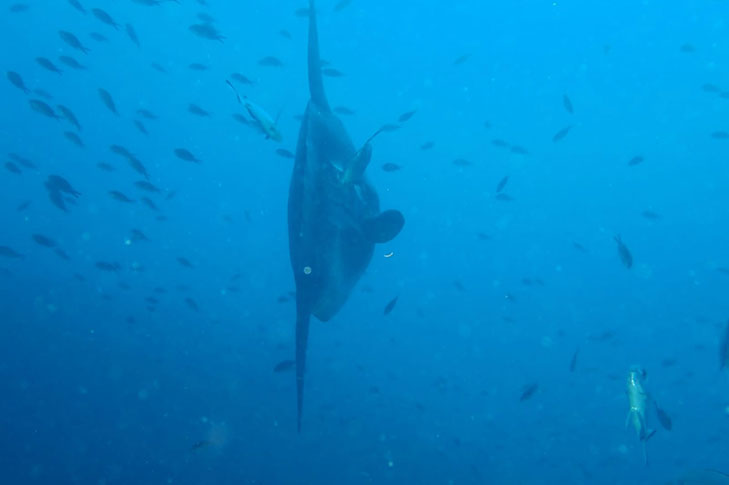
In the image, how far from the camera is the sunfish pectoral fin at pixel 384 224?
4.18 metres

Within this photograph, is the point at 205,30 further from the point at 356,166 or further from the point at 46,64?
→ the point at 356,166

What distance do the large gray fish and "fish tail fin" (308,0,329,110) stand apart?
26.1 inches

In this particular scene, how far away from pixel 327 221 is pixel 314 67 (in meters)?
2.52

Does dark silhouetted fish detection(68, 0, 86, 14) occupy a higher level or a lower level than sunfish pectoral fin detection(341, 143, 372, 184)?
lower

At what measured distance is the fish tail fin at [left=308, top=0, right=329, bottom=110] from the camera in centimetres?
521

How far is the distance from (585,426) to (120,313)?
95.7 feet

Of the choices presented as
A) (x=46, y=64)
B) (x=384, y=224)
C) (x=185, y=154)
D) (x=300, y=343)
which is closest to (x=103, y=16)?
(x=46, y=64)

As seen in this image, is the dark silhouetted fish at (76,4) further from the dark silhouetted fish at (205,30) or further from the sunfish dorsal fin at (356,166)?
the sunfish dorsal fin at (356,166)

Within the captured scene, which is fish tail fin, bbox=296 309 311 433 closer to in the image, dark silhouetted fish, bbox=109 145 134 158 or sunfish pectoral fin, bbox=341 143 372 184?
sunfish pectoral fin, bbox=341 143 372 184

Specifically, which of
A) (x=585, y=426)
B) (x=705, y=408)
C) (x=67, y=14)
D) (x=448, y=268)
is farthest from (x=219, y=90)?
(x=705, y=408)

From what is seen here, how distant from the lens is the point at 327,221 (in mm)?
3725

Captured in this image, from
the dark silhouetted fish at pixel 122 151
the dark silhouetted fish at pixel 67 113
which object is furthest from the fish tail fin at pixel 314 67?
the dark silhouetted fish at pixel 67 113

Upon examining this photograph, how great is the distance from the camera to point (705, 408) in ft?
117

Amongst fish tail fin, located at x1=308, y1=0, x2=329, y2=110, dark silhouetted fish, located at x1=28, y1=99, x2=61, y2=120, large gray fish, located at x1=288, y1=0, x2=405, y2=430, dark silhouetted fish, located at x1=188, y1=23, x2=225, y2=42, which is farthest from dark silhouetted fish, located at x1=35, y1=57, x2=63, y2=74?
large gray fish, located at x1=288, y1=0, x2=405, y2=430
